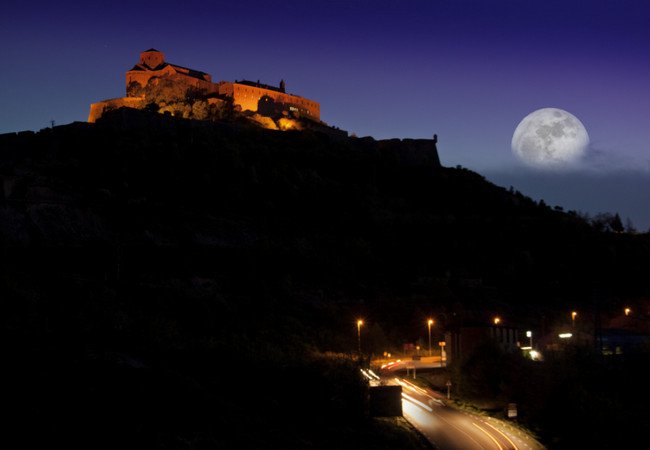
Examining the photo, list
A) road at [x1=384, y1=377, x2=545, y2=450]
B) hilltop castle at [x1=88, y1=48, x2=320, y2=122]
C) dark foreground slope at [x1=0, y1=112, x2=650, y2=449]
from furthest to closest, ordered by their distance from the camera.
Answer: hilltop castle at [x1=88, y1=48, x2=320, y2=122], road at [x1=384, y1=377, x2=545, y2=450], dark foreground slope at [x1=0, y1=112, x2=650, y2=449]

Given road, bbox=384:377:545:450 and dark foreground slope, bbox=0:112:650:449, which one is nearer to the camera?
dark foreground slope, bbox=0:112:650:449

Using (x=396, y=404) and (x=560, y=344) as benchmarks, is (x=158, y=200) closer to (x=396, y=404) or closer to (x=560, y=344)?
(x=560, y=344)

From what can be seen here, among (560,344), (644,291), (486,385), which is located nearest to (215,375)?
(486,385)

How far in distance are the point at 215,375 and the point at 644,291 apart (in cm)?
6805

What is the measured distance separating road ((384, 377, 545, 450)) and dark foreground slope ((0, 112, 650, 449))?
2.24 m

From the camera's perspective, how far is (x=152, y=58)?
4478 inches

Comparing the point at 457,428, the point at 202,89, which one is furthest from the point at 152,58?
the point at 457,428

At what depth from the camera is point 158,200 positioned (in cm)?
7056

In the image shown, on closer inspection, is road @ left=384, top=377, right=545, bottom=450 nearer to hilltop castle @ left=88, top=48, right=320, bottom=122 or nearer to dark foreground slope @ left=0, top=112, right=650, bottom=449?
dark foreground slope @ left=0, top=112, right=650, bottom=449

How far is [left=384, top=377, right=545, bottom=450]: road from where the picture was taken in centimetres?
2636

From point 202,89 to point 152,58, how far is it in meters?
11.7

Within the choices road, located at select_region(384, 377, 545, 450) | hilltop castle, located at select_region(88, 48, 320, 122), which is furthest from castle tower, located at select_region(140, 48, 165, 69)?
road, located at select_region(384, 377, 545, 450)

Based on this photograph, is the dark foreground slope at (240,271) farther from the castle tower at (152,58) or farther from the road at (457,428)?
the castle tower at (152,58)

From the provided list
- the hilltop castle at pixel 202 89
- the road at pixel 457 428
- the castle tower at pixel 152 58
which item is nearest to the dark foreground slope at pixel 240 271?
the road at pixel 457 428
